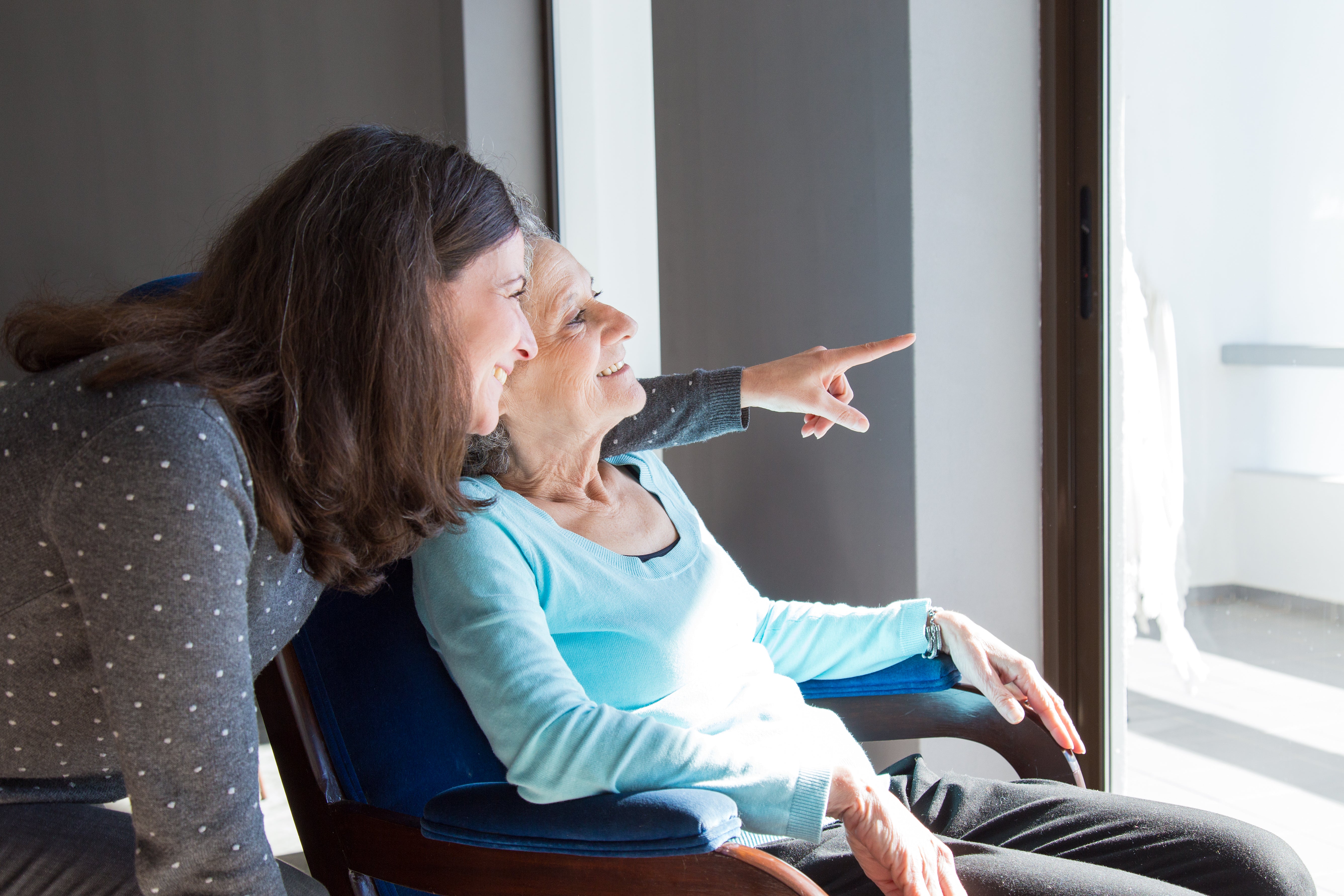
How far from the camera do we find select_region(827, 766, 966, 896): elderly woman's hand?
3.54 feet

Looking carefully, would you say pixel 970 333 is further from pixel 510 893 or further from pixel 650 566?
pixel 510 893

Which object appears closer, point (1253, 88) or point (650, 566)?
point (650, 566)

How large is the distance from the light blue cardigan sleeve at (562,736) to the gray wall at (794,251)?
817 mm

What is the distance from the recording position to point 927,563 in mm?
1861

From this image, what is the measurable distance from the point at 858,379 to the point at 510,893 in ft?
3.85

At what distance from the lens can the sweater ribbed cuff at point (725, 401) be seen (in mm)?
1700

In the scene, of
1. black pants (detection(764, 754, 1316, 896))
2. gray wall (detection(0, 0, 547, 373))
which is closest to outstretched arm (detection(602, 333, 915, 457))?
black pants (detection(764, 754, 1316, 896))

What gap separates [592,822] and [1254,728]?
1.29 m

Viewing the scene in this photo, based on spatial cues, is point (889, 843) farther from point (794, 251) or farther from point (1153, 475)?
point (794, 251)

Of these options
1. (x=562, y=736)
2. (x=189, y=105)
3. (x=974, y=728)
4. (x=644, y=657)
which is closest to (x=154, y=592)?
(x=562, y=736)

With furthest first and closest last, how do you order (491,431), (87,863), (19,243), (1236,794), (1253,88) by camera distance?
1. (19,243)
2. (1236,794)
3. (1253,88)
4. (491,431)
5. (87,863)

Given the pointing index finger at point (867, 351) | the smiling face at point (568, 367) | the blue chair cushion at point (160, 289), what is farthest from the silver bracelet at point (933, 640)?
the blue chair cushion at point (160, 289)

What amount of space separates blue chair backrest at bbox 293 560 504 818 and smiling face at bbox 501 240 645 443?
338mm

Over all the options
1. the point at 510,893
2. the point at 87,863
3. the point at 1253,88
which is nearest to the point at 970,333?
the point at 1253,88
